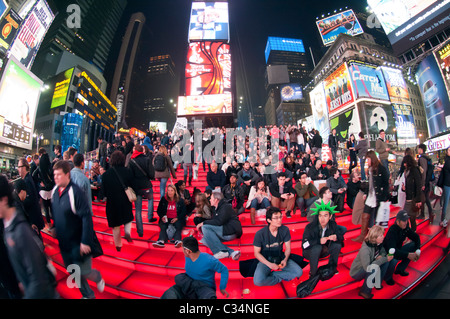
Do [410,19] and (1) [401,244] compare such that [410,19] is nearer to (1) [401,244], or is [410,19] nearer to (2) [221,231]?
(1) [401,244]

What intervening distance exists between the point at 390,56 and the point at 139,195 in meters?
65.9

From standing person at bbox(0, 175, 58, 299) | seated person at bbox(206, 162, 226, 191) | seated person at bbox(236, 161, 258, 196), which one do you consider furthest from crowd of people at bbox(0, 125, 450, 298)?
seated person at bbox(206, 162, 226, 191)

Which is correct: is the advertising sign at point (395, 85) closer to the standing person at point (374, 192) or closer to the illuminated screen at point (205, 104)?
the illuminated screen at point (205, 104)

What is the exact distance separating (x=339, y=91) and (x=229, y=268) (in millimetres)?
35450

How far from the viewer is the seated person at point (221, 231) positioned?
3.41m

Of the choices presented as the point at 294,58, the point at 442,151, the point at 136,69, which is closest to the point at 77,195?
the point at 442,151

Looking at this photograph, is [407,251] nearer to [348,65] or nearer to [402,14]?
[402,14]

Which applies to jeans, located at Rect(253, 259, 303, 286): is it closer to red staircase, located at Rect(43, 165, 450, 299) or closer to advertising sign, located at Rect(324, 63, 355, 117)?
red staircase, located at Rect(43, 165, 450, 299)

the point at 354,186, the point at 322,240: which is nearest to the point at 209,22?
the point at 354,186

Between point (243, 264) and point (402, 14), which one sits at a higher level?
point (402, 14)

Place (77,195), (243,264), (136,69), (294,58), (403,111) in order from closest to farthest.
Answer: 1. (77,195)
2. (243,264)
3. (403,111)
4. (136,69)
5. (294,58)

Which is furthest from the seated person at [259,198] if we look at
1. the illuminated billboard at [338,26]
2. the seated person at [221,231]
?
the illuminated billboard at [338,26]

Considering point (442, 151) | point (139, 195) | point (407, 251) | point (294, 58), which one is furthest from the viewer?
point (294, 58)

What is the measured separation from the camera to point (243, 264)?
2932mm
